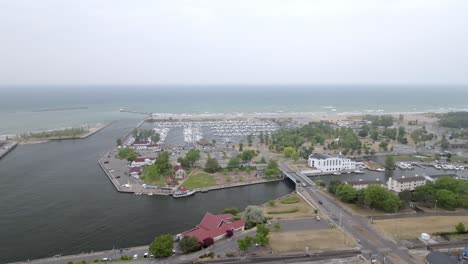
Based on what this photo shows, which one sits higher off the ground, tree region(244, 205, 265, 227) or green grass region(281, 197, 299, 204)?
tree region(244, 205, 265, 227)

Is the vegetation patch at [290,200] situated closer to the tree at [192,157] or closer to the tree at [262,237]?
the tree at [262,237]

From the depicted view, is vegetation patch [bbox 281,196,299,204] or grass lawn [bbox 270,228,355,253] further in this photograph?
vegetation patch [bbox 281,196,299,204]

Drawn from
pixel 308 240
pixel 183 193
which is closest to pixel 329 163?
pixel 183 193

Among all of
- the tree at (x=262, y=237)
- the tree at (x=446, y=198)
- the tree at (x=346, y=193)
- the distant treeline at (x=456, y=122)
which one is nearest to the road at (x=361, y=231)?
the tree at (x=346, y=193)

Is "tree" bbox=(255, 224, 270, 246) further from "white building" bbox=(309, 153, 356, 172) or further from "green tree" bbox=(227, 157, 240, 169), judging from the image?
"white building" bbox=(309, 153, 356, 172)

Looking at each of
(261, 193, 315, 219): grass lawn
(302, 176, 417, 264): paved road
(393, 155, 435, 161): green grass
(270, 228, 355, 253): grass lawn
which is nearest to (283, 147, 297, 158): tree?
(261, 193, 315, 219): grass lawn

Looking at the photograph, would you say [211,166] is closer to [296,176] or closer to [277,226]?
[296,176]

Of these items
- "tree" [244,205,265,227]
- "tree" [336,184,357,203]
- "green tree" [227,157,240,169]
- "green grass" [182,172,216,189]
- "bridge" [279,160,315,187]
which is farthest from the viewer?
"green tree" [227,157,240,169]
